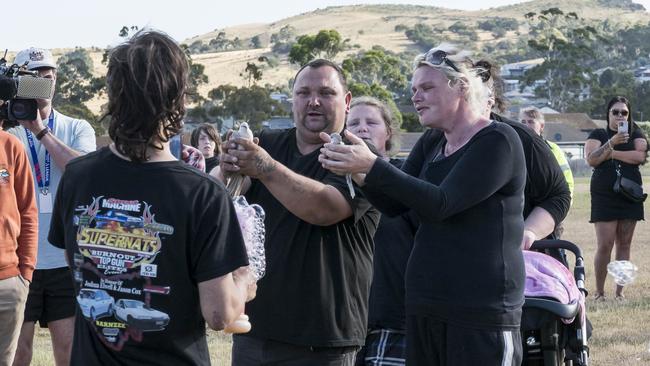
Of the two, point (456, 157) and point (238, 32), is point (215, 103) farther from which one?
point (238, 32)

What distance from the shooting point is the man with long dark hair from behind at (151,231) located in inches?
113

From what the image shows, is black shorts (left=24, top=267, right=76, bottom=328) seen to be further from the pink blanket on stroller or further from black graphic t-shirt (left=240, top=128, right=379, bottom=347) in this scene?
the pink blanket on stroller

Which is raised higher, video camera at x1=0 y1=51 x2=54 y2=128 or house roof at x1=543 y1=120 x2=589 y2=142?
video camera at x1=0 y1=51 x2=54 y2=128

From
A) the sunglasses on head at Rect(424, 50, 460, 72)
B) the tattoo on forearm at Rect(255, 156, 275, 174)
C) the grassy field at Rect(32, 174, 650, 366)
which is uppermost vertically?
the sunglasses on head at Rect(424, 50, 460, 72)

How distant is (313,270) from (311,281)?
0.05 metres

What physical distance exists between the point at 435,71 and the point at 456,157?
34 cm

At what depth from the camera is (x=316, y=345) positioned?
14.0 ft

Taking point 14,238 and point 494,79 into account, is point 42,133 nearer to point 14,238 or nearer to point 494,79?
point 14,238

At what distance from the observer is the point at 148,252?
289cm

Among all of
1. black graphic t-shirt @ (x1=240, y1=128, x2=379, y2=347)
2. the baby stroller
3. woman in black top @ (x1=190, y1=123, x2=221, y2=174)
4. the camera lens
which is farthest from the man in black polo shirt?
woman in black top @ (x1=190, y1=123, x2=221, y2=174)

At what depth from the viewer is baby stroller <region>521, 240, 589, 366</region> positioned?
468 cm

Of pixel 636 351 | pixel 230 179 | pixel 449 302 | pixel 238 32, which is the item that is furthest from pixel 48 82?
pixel 238 32

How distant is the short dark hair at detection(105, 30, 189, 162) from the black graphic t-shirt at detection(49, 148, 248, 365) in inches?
3.2

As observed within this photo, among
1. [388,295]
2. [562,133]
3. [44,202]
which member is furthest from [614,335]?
[562,133]
